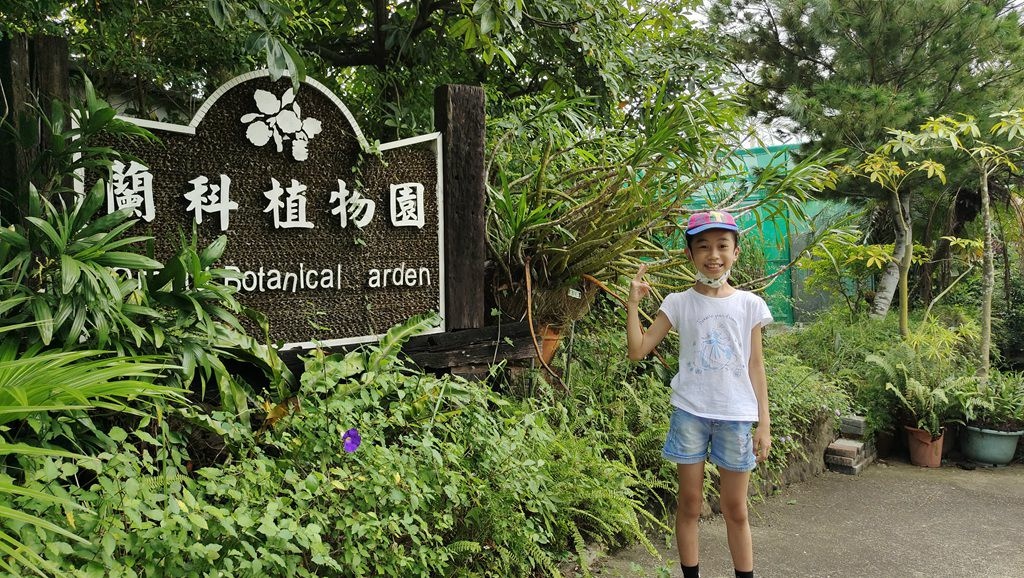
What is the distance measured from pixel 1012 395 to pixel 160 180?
20.1ft

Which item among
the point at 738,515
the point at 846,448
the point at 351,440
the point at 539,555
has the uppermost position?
the point at 351,440

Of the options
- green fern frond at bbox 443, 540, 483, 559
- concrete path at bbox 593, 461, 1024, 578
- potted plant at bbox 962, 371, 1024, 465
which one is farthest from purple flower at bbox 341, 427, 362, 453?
potted plant at bbox 962, 371, 1024, 465

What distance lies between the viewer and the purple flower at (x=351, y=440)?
8.00 ft

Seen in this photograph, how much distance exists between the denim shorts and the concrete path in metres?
0.63

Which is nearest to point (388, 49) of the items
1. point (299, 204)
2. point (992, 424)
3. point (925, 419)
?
point (299, 204)

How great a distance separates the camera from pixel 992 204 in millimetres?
8719

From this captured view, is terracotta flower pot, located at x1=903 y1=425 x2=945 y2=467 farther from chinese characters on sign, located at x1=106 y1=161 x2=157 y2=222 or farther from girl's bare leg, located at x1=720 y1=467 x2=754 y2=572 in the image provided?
chinese characters on sign, located at x1=106 y1=161 x2=157 y2=222

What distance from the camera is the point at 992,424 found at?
563 cm

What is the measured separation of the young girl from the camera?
8.81 feet

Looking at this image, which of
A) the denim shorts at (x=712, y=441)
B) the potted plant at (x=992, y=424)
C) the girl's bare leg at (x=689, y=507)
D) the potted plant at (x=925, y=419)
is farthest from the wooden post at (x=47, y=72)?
the potted plant at (x=992, y=424)

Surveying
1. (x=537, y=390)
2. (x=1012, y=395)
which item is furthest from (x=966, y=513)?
(x=537, y=390)

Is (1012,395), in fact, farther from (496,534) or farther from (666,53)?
(496,534)

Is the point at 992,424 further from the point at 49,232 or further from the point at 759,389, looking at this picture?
the point at 49,232

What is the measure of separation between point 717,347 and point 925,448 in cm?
384
